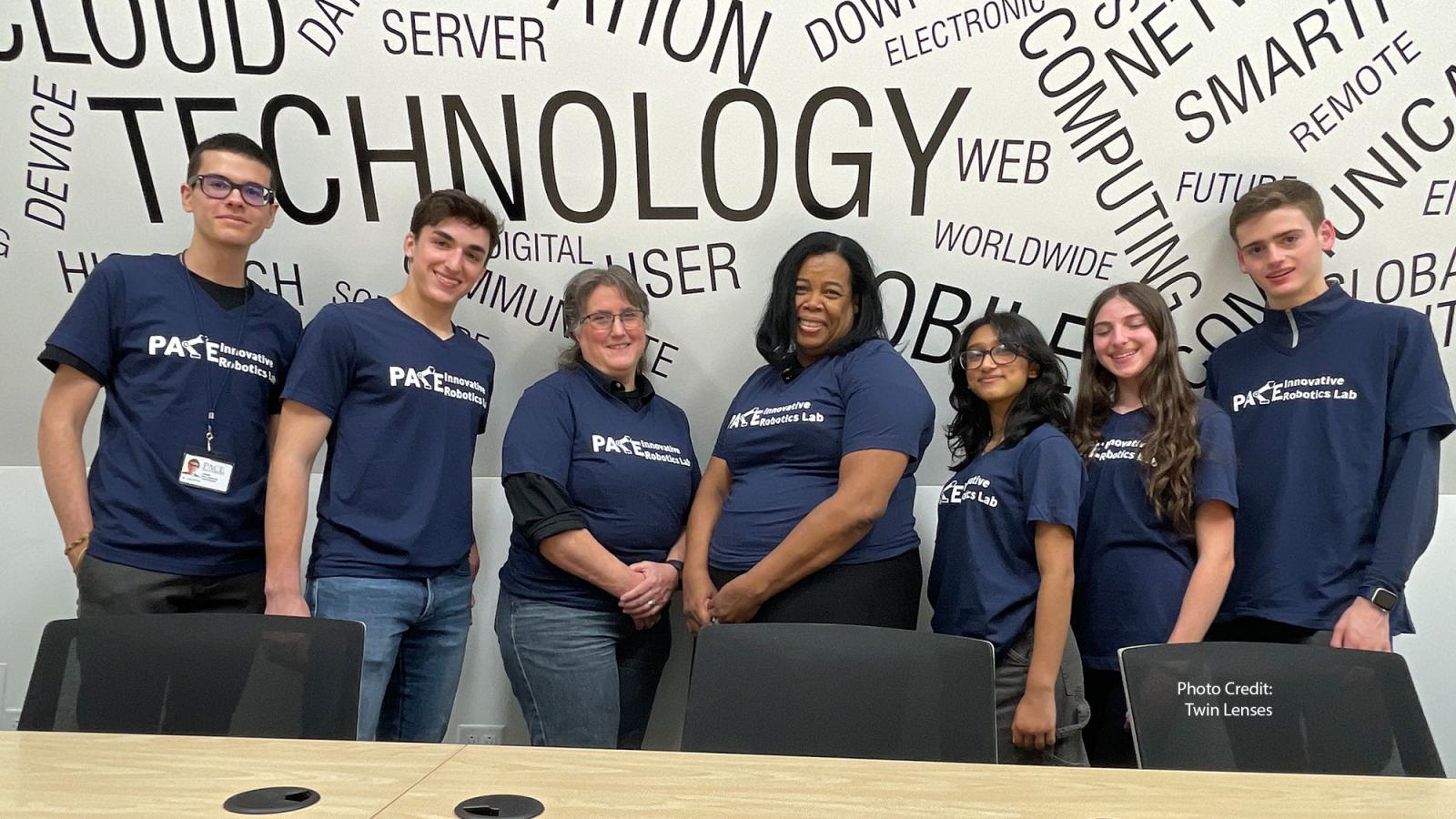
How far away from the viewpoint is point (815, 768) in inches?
46.3

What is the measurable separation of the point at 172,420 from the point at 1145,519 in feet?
7.03

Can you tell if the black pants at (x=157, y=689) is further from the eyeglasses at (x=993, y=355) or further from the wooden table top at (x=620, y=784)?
the eyeglasses at (x=993, y=355)

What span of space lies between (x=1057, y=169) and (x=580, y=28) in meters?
1.30

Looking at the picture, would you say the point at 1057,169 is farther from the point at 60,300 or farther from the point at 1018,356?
the point at 60,300

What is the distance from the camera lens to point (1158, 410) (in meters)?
2.15

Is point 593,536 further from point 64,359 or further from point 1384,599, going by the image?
point 1384,599

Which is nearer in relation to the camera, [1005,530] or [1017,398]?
[1005,530]

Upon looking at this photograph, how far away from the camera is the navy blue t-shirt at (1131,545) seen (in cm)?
207

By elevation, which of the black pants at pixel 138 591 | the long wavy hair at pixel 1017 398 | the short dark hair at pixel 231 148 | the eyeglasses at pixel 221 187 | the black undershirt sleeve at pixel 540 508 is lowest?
the black pants at pixel 138 591

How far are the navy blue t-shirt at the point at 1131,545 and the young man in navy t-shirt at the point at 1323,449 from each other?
0.18 metres

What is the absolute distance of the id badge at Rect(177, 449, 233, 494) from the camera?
209 cm

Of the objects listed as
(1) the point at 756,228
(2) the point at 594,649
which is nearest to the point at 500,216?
(1) the point at 756,228

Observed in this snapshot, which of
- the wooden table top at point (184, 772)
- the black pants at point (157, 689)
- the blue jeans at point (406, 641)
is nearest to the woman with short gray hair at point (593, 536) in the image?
the blue jeans at point (406, 641)

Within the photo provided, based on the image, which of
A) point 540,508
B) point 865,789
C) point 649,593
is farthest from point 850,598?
point 865,789
